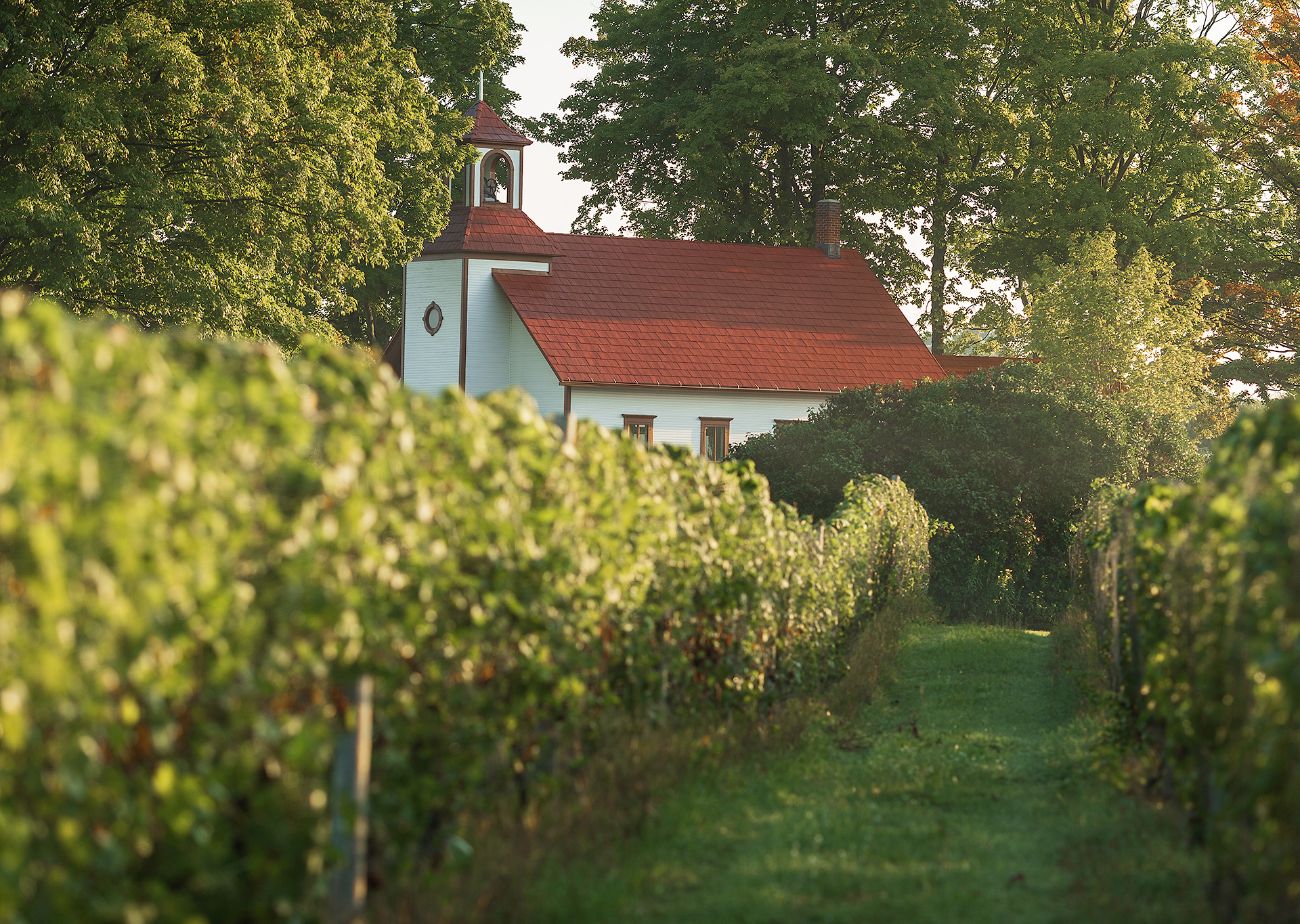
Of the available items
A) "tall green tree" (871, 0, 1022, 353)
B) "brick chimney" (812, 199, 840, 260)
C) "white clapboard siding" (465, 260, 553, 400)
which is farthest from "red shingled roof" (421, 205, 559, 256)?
"tall green tree" (871, 0, 1022, 353)

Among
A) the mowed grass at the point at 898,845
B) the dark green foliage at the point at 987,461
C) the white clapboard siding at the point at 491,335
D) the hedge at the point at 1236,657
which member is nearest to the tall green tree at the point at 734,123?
the white clapboard siding at the point at 491,335

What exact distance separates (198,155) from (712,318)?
15724mm

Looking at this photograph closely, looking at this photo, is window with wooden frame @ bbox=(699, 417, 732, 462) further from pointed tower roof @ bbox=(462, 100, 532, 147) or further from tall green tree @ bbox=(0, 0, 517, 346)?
tall green tree @ bbox=(0, 0, 517, 346)

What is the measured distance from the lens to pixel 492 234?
117 ft

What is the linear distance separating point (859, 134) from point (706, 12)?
7.55 meters

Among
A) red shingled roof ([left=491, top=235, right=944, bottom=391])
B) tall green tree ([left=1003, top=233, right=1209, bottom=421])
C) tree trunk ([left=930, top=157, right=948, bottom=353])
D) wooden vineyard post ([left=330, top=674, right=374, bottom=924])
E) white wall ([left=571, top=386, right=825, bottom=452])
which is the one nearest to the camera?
wooden vineyard post ([left=330, top=674, right=374, bottom=924])

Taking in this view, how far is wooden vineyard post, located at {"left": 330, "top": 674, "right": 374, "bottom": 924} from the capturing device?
3680mm

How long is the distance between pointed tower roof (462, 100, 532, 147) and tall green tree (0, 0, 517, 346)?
18.1ft

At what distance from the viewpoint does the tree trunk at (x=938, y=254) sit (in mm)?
42250

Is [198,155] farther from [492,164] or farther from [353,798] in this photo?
[353,798]

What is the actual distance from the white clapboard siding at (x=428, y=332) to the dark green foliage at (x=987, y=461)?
15.1m

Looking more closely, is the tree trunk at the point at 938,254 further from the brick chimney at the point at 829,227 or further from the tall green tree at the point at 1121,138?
the brick chimney at the point at 829,227

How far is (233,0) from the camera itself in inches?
967

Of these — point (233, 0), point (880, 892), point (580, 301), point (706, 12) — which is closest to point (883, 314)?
point (580, 301)
